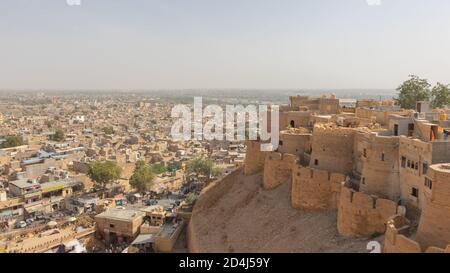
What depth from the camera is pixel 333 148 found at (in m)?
16.6

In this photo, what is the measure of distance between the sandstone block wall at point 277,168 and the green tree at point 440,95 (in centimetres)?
1827

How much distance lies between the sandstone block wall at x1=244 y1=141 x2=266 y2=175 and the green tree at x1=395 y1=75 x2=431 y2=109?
15.1 metres

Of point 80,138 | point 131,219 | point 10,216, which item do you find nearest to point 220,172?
point 131,219

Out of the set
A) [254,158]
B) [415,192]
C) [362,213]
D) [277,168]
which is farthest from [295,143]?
[415,192]

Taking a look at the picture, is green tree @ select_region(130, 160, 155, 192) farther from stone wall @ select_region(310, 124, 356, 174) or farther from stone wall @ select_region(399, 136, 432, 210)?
stone wall @ select_region(399, 136, 432, 210)

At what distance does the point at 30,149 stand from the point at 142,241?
122 feet

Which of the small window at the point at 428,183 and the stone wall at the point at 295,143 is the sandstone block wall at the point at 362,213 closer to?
the small window at the point at 428,183

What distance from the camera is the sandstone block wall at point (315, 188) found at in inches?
614

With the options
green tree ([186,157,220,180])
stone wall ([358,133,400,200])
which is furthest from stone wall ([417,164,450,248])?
green tree ([186,157,220,180])

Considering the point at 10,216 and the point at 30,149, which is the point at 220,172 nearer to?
the point at 10,216

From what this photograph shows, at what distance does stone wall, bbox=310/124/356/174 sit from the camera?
1628 cm

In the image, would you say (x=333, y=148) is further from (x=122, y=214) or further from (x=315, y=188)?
(x=122, y=214)
